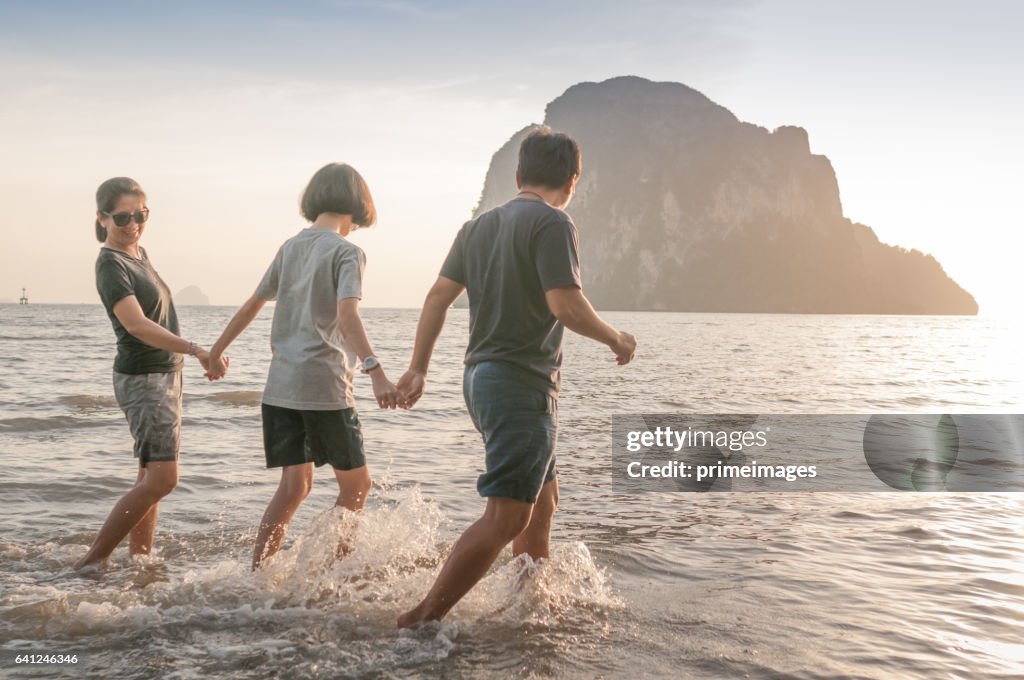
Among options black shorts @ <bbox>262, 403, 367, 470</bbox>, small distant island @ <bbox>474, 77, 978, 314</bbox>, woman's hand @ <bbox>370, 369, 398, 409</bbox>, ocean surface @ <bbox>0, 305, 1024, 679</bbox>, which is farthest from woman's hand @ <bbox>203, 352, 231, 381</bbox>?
small distant island @ <bbox>474, 77, 978, 314</bbox>

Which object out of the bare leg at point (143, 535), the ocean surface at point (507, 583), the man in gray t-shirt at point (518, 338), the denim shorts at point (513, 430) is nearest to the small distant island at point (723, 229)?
the ocean surface at point (507, 583)

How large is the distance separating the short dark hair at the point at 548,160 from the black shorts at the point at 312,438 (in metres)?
1.44

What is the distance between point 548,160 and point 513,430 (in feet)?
3.81

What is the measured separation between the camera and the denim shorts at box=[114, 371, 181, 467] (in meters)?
4.12

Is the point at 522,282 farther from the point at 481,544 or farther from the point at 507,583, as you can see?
the point at 507,583

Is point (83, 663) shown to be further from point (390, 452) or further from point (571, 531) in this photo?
point (390, 452)

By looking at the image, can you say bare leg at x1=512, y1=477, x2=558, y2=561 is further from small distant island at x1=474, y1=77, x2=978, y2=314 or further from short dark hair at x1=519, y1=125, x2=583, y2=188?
small distant island at x1=474, y1=77, x2=978, y2=314

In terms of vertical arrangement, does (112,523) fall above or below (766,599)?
above

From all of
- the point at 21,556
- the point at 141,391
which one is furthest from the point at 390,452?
the point at 141,391

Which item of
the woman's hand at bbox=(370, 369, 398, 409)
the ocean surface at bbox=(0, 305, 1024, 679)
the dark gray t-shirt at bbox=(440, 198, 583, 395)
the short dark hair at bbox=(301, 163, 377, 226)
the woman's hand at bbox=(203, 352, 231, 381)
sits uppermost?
the short dark hair at bbox=(301, 163, 377, 226)

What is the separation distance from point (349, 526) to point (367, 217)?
5.13 feet

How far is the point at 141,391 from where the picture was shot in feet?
13.5

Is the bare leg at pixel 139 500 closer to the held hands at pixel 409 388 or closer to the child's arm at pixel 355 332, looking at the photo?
the child's arm at pixel 355 332

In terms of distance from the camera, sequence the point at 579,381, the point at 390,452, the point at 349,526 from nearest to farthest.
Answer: the point at 349,526 → the point at 390,452 → the point at 579,381
